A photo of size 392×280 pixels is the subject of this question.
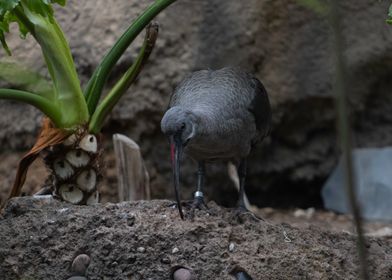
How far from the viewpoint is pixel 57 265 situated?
11.9 ft

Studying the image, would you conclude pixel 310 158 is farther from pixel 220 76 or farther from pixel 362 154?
pixel 220 76

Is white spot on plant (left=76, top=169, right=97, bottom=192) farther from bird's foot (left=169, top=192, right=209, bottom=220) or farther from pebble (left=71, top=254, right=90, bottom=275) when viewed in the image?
pebble (left=71, top=254, right=90, bottom=275)

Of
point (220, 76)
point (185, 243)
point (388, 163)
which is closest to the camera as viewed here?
point (185, 243)

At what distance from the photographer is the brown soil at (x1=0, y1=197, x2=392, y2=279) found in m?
3.56

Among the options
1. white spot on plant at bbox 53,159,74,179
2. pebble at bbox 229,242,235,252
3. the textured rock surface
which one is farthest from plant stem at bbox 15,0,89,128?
the textured rock surface

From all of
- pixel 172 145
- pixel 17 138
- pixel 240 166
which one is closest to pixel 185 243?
pixel 172 145

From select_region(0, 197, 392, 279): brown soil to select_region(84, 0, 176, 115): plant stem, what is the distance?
0.80 metres

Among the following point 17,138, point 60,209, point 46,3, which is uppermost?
point 46,3

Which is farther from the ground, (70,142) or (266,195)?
(70,142)

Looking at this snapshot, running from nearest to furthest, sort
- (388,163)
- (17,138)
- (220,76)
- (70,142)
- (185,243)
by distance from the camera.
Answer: (185,243) < (70,142) < (220,76) < (17,138) < (388,163)

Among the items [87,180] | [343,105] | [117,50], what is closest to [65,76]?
[117,50]

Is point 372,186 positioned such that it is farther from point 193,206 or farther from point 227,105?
point 193,206

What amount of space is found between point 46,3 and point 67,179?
3.56 ft

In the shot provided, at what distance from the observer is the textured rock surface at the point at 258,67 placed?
610cm
